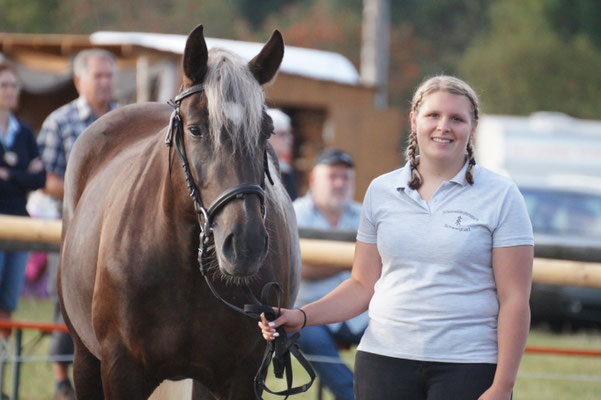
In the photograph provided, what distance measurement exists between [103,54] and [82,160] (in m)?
1.61

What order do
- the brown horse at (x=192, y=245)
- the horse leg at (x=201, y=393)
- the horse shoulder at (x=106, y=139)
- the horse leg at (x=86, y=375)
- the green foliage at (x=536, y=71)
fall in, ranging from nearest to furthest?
the brown horse at (x=192, y=245)
the horse leg at (x=201, y=393)
the horse leg at (x=86, y=375)
the horse shoulder at (x=106, y=139)
the green foliage at (x=536, y=71)

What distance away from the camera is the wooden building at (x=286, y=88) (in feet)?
42.2

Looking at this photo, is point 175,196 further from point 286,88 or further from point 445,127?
point 286,88

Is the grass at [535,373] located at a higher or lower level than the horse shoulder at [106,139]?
lower

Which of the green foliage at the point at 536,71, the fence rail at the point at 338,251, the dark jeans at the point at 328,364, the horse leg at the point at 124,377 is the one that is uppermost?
the green foliage at the point at 536,71

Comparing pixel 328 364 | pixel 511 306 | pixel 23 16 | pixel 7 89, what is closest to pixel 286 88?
pixel 7 89

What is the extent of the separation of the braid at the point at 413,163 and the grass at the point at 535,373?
225 centimetres

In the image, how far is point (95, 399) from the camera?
4.43 metres

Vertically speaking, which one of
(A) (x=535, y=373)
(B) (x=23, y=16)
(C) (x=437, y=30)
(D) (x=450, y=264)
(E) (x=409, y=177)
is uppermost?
(C) (x=437, y=30)

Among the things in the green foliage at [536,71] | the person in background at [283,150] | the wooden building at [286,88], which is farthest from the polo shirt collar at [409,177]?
the green foliage at [536,71]

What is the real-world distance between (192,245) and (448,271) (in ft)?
3.19

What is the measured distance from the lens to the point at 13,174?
6.03 metres

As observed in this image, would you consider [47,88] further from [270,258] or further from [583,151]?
[270,258]

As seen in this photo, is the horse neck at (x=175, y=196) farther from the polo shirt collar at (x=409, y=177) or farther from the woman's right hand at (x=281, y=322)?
the polo shirt collar at (x=409, y=177)
